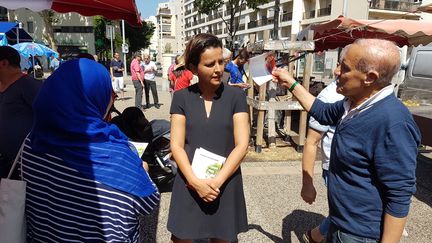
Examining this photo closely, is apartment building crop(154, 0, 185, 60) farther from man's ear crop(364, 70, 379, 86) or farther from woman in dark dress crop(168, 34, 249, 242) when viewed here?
man's ear crop(364, 70, 379, 86)

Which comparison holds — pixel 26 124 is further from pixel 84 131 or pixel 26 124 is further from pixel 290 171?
pixel 290 171

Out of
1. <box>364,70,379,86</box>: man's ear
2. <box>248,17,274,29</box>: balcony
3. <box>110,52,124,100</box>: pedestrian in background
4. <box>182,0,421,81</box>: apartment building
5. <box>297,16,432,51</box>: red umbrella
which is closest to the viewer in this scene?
<box>364,70,379,86</box>: man's ear

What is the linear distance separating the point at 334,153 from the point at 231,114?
66 centimetres

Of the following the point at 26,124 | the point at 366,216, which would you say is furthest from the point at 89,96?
the point at 26,124

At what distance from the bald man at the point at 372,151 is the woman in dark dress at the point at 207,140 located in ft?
2.08

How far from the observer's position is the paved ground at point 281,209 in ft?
11.1

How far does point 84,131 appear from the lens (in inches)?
54.4

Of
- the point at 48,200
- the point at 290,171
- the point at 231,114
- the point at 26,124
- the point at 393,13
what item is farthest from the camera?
the point at 393,13

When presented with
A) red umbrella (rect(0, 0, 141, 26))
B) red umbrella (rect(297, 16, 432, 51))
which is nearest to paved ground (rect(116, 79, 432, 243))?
red umbrella (rect(0, 0, 141, 26))

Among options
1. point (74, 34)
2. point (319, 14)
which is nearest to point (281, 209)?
point (319, 14)

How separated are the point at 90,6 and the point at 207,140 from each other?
301 centimetres

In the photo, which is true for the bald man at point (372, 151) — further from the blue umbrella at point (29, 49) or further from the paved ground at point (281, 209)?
the blue umbrella at point (29, 49)

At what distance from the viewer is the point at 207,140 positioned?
6.73ft

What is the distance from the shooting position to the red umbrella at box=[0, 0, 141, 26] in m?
3.54
